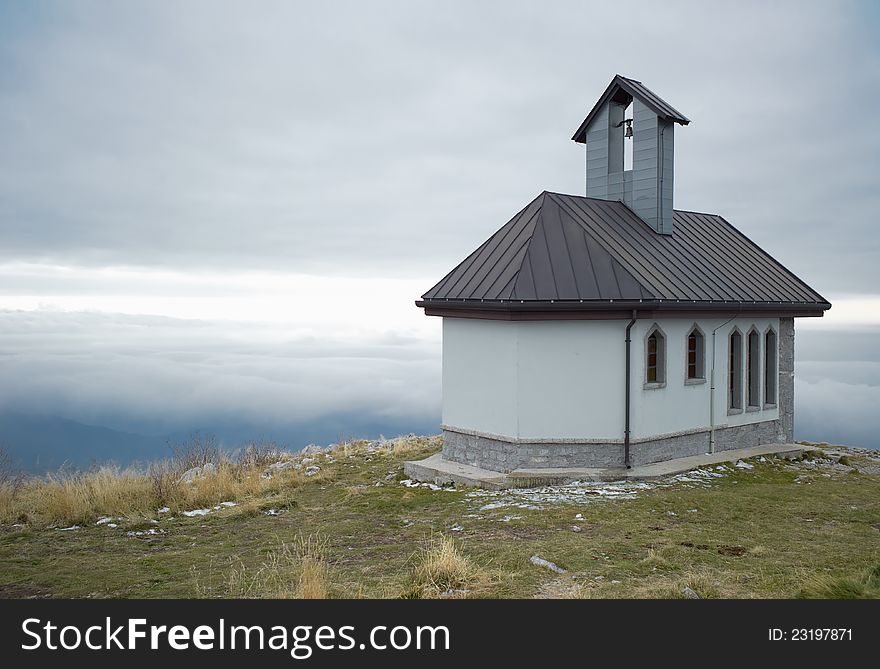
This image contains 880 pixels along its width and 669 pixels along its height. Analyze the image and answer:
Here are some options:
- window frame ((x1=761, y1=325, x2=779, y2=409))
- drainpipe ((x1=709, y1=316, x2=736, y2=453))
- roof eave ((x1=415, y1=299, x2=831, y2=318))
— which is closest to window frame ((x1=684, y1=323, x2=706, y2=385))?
drainpipe ((x1=709, y1=316, x2=736, y2=453))

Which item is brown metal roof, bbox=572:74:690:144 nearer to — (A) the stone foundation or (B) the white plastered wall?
(B) the white plastered wall

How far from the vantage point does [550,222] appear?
56.1 ft

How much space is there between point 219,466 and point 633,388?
370 inches

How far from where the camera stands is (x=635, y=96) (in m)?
18.9

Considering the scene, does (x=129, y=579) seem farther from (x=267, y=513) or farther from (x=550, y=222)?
(x=550, y=222)

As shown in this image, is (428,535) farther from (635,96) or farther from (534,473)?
(635,96)

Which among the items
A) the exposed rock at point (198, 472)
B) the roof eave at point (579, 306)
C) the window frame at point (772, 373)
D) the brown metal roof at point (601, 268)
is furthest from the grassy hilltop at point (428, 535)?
the brown metal roof at point (601, 268)

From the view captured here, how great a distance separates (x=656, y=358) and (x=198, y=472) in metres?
10.5

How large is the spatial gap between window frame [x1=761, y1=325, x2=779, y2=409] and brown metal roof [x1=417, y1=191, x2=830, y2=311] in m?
1.05

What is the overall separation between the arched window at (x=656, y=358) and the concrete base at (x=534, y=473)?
180 cm

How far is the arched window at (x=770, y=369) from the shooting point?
64.2 feet

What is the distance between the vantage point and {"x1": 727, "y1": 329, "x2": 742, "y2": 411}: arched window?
1844 centimetres

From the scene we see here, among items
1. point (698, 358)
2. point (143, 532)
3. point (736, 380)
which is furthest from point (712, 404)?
point (143, 532)
